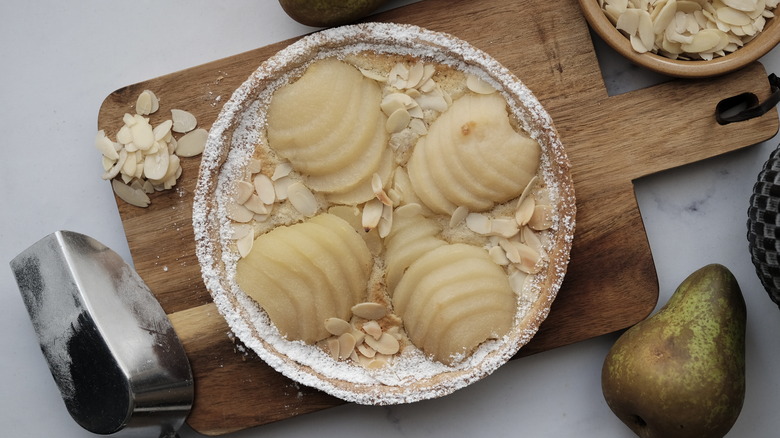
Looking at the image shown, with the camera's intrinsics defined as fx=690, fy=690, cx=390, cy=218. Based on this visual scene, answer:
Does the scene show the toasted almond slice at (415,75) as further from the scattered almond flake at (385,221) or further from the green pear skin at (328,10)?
the scattered almond flake at (385,221)

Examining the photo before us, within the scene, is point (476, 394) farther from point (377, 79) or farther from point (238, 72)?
point (238, 72)

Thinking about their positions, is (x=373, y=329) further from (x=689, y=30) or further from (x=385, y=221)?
(x=689, y=30)

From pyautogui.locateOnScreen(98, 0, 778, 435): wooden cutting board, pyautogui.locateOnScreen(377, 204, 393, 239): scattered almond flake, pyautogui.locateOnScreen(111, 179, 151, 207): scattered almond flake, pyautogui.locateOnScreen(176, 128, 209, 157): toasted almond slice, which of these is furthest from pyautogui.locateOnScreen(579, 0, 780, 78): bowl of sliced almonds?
pyautogui.locateOnScreen(111, 179, 151, 207): scattered almond flake

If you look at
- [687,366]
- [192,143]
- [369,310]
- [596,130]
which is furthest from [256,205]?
[687,366]

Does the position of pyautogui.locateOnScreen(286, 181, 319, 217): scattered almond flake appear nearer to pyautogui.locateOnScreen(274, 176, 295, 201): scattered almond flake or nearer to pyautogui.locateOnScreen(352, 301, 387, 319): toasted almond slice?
pyautogui.locateOnScreen(274, 176, 295, 201): scattered almond flake

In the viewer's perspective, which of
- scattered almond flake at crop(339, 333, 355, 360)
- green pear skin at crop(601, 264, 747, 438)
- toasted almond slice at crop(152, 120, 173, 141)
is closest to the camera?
green pear skin at crop(601, 264, 747, 438)

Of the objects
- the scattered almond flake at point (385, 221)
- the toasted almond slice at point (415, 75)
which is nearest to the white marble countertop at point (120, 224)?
the toasted almond slice at point (415, 75)

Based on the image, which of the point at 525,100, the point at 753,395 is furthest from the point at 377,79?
the point at 753,395
